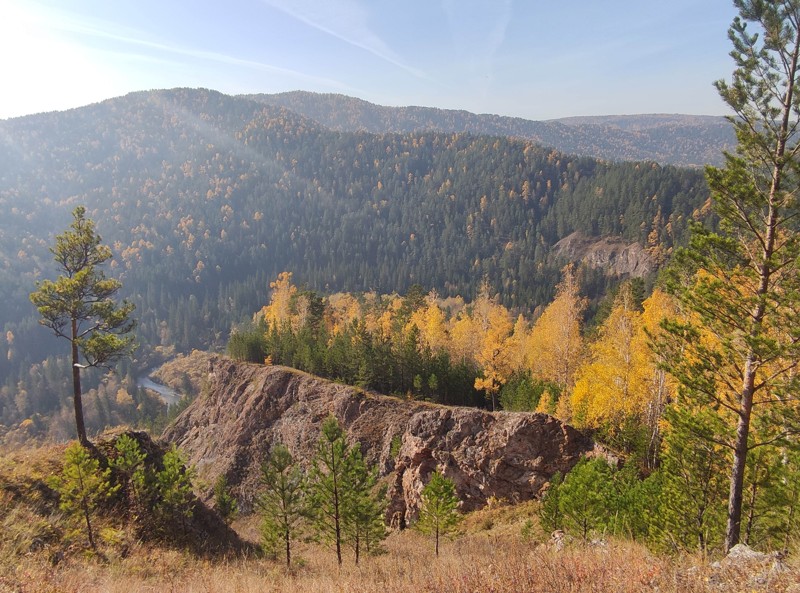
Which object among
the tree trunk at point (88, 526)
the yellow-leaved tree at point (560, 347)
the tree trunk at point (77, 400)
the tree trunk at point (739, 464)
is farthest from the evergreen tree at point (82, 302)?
the yellow-leaved tree at point (560, 347)

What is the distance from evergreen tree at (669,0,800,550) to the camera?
33.8 ft

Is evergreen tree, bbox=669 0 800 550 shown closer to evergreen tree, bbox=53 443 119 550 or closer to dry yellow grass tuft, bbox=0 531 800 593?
dry yellow grass tuft, bbox=0 531 800 593

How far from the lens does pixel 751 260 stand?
11.3 metres

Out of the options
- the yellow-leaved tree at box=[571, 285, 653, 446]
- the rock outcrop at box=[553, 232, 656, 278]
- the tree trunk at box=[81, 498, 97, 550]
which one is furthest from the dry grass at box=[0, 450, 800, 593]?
the rock outcrop at box=[553, 232, 656, 278]

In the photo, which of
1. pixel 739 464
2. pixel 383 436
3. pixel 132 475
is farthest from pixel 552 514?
pixel 132 475

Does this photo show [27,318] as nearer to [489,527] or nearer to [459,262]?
[459,262]

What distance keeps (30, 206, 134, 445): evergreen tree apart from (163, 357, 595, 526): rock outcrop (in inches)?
834

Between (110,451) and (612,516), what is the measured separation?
2265 centimetres

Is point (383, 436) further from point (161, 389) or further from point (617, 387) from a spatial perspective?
point (161, 389)

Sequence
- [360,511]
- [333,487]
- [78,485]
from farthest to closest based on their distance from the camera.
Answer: [333,487]
[360,511]
[78,485]

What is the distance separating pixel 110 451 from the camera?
20000 millimetres

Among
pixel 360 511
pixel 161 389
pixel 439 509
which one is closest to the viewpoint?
pixel 360 511

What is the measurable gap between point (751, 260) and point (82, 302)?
81.9 ft

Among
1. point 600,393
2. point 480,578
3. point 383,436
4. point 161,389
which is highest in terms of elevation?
point 480,578
